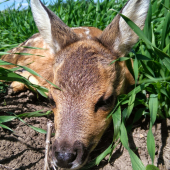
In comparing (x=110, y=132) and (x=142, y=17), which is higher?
(x=142, y=17)

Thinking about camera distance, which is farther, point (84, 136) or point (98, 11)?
point (98, 11)

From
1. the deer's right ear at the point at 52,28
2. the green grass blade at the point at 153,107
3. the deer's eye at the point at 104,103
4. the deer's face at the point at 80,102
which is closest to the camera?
the deer's face at the point at 80,102

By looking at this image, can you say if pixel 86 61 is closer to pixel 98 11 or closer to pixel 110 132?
pixel 110 132

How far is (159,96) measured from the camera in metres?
2.72

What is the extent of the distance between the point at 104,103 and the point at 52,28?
1.32 metres

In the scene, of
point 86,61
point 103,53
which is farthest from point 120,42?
point 86,61

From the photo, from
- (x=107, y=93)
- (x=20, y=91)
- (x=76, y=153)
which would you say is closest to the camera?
(x=76, y=153)

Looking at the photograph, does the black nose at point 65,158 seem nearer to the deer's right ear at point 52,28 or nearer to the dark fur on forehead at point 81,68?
the dark fur on forehead at point 81,68

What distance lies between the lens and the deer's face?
227 centimetres

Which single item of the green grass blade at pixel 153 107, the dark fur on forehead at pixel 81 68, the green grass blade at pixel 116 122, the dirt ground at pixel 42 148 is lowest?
the dirt ground at pixel 42 148

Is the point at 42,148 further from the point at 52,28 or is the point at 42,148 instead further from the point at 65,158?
the point at 52,28

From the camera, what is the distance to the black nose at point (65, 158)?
2158 mm

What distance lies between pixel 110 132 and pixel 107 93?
2.24ft

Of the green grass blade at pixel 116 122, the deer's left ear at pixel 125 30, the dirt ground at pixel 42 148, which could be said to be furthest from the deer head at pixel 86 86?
the dirt ground at pixel 42 148
